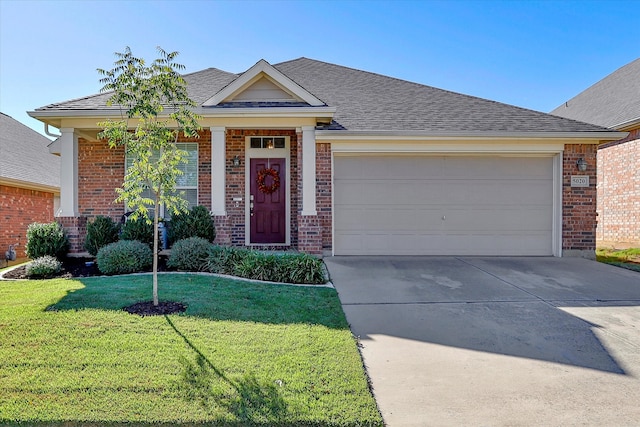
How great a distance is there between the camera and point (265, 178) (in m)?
8.88

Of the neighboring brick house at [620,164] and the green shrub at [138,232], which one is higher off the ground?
the neighboring brick house at [620,164]

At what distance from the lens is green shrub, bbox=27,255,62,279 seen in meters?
6.48

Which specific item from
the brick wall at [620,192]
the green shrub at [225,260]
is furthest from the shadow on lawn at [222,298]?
the brick wall at [620,192]

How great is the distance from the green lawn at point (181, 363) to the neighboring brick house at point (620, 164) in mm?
11572

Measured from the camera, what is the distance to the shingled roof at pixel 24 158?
11880mm

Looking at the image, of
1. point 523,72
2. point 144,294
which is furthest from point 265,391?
point 523,72

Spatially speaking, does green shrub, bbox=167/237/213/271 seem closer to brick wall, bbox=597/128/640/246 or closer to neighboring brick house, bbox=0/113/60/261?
neighboring brick house, bbox=0/113/60/261

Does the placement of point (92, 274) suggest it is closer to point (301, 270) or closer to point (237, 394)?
point (301, 270)

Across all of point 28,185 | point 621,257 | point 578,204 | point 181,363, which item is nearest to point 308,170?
point 181,363

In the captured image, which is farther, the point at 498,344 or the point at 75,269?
the point at 75,269

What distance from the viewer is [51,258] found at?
694cm

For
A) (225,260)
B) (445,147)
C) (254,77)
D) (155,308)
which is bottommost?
(155,308)

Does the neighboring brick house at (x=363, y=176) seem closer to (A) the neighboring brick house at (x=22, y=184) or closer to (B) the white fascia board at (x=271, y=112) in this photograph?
(B) the white fascia board at (x=271, y=112)

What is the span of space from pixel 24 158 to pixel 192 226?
424 inches
